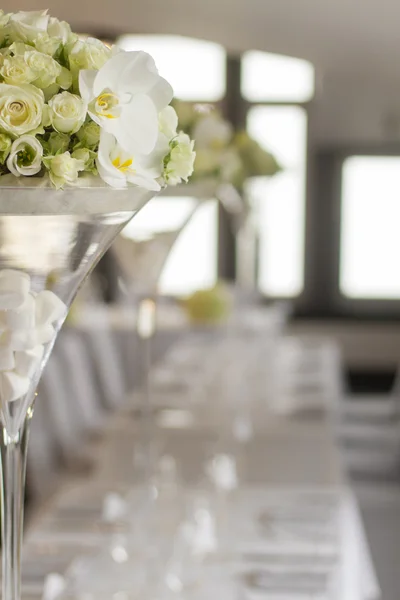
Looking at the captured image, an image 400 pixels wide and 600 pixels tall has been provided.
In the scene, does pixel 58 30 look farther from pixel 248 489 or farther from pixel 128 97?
pixel 248 489

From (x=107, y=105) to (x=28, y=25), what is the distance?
0.11 meters

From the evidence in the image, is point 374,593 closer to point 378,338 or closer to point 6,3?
point 6,3

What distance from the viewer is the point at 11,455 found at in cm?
99

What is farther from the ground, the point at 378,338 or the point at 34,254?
the point at 34,254

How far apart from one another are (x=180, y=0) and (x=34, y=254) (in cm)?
90

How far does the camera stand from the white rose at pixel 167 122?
914 millimetres

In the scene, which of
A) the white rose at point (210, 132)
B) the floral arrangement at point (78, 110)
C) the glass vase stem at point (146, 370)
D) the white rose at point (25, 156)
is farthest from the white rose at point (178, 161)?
the glass vase stem at point (146, 370)

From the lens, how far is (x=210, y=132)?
208cm

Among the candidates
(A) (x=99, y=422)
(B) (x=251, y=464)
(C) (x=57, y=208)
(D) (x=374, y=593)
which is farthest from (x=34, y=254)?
(A) (x=99, y=422)

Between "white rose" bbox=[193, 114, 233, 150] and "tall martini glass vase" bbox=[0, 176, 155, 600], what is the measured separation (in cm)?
114

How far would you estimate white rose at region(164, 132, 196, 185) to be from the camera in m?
0.91

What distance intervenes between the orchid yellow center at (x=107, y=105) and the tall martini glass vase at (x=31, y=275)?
61 mm

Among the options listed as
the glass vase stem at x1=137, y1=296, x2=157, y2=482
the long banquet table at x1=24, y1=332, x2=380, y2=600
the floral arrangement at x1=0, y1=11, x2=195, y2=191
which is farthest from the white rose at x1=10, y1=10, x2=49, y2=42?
the glass vase stem at x1=137, y1=296, x2=157, y2=482

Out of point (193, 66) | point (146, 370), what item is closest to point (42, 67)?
point (146, 370)
